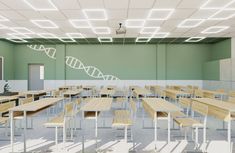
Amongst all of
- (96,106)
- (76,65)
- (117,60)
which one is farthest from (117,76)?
(96,106)

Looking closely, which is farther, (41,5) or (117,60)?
(117,60)

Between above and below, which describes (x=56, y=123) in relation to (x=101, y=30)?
below

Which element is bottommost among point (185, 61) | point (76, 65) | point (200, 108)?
point (200, 108)

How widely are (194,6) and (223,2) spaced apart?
2.34 ft

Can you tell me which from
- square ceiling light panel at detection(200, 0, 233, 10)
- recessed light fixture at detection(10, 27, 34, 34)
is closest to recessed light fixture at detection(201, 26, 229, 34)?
square ceiling light panel at detection(200, 0, 233, 10)

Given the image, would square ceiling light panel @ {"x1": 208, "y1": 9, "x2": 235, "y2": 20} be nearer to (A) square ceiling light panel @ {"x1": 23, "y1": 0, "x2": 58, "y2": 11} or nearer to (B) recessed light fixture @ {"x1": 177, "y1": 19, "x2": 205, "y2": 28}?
(B) recessed light fixture @ {"x1": 177, "y1": 19, "x2": 205, "y2": 28}

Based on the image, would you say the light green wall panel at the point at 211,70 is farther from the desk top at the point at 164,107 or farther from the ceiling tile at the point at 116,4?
the desk top at the point at 164,107

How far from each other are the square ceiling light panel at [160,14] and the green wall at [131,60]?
6325mm

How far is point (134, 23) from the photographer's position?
8516 millimetres

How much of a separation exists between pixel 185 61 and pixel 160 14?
7319 millimetres

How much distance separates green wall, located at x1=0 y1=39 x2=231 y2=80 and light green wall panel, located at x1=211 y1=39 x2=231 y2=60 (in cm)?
41

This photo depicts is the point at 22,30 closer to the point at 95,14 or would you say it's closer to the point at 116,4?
the point at 95,14

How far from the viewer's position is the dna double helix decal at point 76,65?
14070mm

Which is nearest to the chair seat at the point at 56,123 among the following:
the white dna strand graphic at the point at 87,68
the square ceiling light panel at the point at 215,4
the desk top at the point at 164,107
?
the desk top at the point at 164,107
